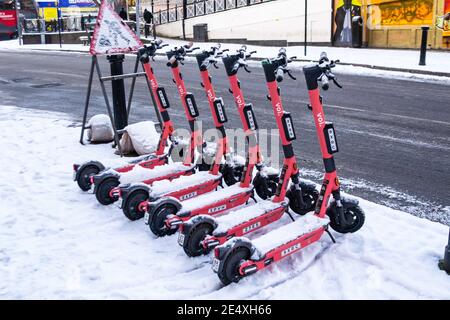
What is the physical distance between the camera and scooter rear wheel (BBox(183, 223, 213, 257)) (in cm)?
448

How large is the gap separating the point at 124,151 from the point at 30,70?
1457 centimetres

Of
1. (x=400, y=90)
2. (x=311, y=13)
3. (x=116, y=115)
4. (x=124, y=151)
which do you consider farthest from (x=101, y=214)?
(x=311, y=13)

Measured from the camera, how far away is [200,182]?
570 cm

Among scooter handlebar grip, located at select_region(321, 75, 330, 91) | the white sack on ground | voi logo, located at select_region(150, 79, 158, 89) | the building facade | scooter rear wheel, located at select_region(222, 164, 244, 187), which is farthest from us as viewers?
the building facade

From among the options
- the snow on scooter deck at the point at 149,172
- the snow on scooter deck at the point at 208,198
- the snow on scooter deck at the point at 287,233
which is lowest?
the snow on scooter deck at the point at 287,233

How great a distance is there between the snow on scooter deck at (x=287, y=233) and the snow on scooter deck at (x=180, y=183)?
1388mm

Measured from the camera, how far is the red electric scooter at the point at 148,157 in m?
6.18

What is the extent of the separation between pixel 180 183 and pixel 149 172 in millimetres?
524

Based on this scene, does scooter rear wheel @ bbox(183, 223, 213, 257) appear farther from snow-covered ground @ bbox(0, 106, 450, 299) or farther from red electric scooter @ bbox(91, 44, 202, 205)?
red electric scooter @ bbox(91, 44, 202, 205)

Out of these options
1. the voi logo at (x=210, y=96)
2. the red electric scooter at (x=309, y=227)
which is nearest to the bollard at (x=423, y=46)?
the voi logo at (x=210, y=96)

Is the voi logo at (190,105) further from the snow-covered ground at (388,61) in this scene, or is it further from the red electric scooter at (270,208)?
the snow-covered ground at (388,61)

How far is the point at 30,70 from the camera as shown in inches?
800

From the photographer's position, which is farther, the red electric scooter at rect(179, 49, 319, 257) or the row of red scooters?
the red electric scooter at rect(179, 49, 319, 257)

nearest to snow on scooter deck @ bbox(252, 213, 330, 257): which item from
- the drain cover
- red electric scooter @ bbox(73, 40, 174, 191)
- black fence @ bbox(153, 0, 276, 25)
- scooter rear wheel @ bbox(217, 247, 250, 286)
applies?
scooter rear wheel @ bbox(217, 247, 250, 286)
